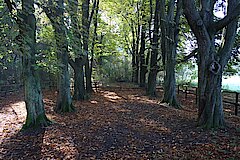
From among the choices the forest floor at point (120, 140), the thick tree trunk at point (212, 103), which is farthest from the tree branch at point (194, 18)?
the forest floor at point (120, 140)

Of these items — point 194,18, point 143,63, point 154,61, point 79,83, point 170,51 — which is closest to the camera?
point 194,18

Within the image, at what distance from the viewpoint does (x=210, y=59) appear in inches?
253

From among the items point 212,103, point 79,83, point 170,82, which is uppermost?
point 170,82

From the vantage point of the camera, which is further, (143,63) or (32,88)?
(143,63)

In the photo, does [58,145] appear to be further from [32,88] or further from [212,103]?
[212,103]

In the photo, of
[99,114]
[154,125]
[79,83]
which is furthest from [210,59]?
[79,83]

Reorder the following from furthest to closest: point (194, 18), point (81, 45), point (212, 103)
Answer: point (81, 45), point (212, 103), point (194, 18)

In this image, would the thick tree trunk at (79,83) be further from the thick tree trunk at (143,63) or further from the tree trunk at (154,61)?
the thick tree trunk at (143,63)

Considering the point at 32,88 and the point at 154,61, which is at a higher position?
the point at 154,61

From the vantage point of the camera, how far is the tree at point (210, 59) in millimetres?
6270

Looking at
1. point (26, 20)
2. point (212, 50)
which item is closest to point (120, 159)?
point (212, 50)

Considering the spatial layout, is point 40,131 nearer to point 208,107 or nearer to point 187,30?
point 208,107

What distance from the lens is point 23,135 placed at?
20.2ft

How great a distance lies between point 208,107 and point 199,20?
8.38 ft
